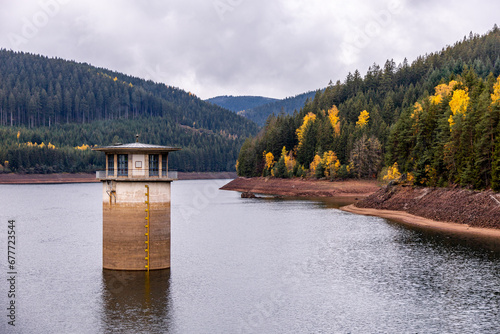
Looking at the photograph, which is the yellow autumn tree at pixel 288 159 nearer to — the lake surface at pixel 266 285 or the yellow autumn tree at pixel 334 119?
the yellow autumn tree at pixel 334 119

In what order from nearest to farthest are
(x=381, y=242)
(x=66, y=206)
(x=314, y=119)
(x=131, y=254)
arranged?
→ 1. (x=131, y=254)
2. (x=381, y=242)
3. (x=66, y=206)
4. (x=314, y=119)

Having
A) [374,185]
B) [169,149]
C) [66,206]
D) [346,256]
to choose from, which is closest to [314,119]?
[374,185]

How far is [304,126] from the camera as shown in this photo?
181000 millimetres

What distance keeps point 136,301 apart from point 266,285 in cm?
1087

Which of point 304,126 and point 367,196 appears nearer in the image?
point 367,196

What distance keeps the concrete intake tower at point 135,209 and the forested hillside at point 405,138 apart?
5230 centimetres

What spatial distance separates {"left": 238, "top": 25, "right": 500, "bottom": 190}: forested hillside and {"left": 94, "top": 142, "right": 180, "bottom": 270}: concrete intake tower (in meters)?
52.3

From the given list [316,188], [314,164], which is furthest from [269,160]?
[316,188]

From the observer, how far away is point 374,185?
139m

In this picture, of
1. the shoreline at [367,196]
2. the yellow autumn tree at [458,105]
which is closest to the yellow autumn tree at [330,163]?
the shoreline at [367,196]

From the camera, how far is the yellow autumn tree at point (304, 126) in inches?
6947

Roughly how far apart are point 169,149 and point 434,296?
2377 centimetres

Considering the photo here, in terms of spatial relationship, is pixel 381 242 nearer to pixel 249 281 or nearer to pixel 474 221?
pixel 474 221

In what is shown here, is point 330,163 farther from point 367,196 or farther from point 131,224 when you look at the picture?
point 131,224
